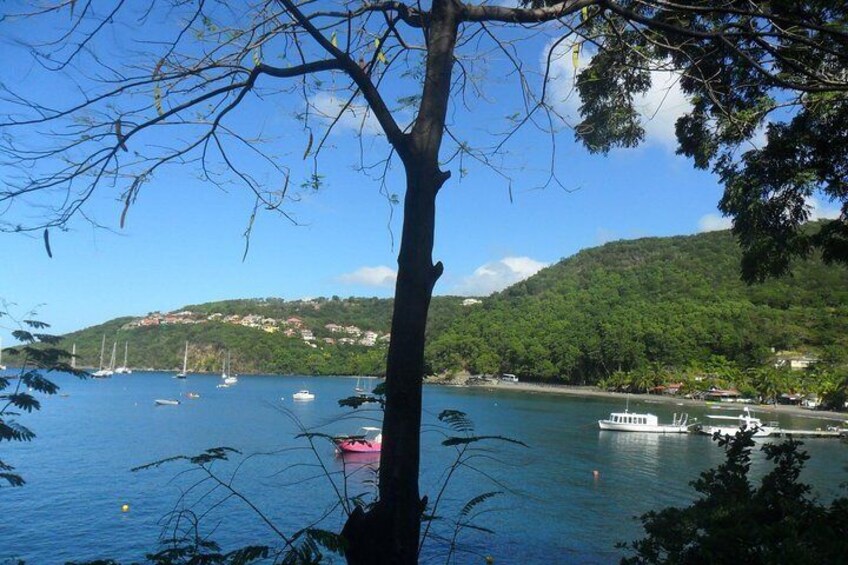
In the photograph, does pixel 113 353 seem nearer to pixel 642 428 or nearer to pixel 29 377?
pixel 642 428

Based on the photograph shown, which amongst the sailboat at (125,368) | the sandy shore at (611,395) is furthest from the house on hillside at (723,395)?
the sailboat at (125,368)

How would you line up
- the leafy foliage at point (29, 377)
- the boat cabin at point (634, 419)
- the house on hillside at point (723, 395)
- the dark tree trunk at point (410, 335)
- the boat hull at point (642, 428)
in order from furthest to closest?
1. the house on hillside at point (723, 395)
2. the boat cabin at point (634, 419)
3. the boat hull at point (642, 428)
4. the leafy foliage at point (29, 377)
5. the dark tree trunk at point (410, 335)

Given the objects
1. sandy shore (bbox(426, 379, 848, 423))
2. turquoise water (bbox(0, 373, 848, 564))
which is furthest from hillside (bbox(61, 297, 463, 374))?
turquoise water (bbox(0, 373, 848, 564))

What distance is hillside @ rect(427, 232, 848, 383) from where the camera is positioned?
300ft

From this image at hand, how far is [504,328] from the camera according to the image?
131 metres

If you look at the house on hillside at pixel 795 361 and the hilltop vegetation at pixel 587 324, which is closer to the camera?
the house on hillside at pixel 795 361

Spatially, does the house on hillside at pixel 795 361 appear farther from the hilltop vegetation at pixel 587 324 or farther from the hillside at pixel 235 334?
the hillside at pixel 235 334

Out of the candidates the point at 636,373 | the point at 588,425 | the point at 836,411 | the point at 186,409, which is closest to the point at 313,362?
the point at 186,409

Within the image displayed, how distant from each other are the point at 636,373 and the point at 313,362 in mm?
48085

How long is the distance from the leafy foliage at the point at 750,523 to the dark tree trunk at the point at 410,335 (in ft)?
6.40

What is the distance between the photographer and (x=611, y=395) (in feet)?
323

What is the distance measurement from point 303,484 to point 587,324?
9823 cm

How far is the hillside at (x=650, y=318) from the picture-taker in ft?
300

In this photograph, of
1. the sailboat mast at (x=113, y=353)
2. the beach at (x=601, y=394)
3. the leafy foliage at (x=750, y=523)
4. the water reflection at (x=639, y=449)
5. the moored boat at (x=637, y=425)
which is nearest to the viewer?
the leafy foliage at (x=750, y=523)
